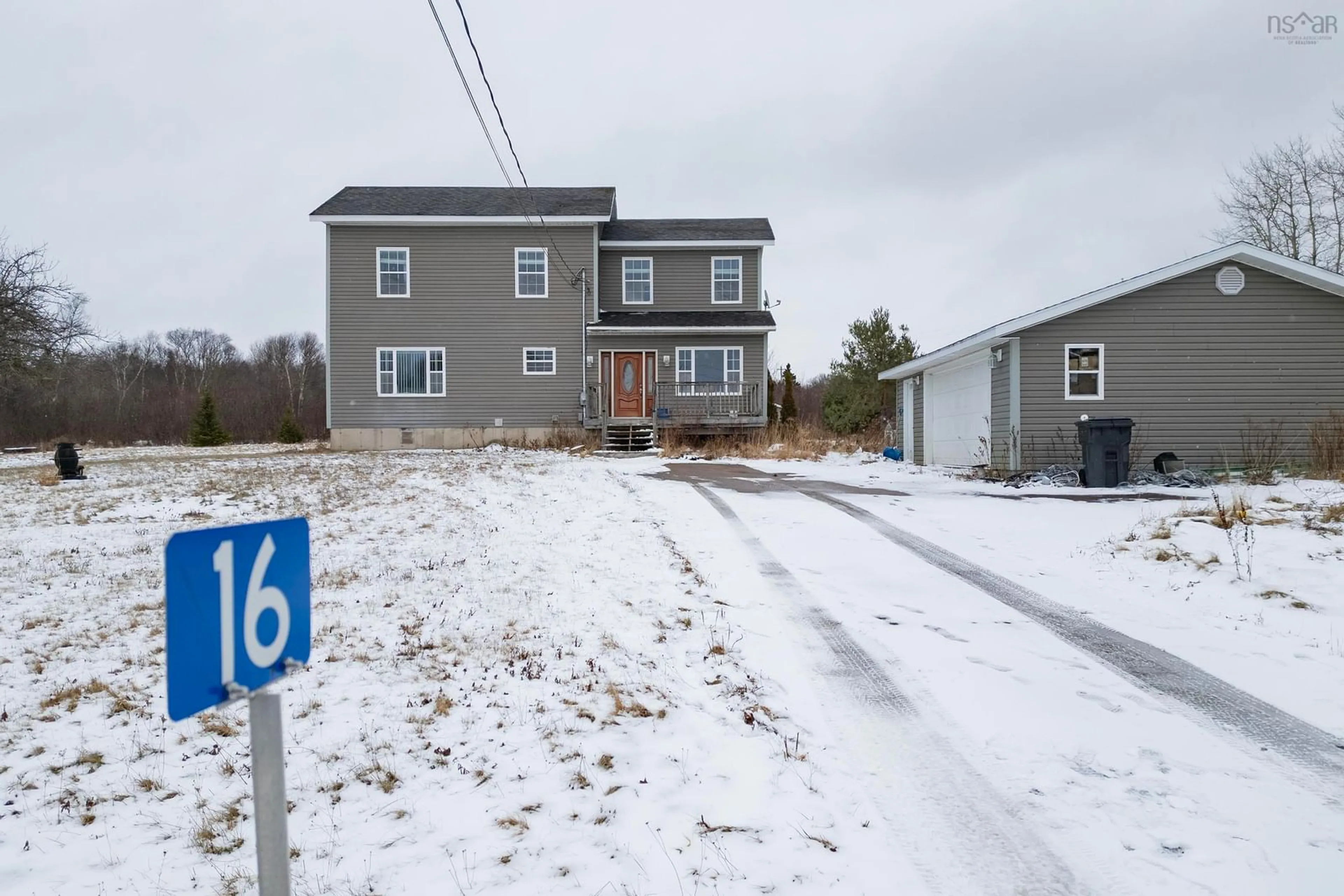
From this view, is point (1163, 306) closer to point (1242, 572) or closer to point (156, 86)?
point (1242, 572)

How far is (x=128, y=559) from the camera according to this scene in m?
7.68

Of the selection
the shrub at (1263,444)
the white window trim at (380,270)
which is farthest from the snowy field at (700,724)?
the white window trim at (380,270)

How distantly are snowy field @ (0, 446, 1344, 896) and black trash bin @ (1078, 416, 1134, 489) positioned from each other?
533 cm

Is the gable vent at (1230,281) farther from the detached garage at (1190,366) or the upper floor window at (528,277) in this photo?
the upper floor window at (528,277)

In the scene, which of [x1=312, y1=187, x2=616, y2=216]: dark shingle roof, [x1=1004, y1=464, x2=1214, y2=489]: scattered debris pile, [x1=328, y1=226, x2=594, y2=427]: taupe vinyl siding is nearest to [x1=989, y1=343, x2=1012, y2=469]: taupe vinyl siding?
[x1=1004, y1=464, x2=1214, y2=489]: scattered debris pile

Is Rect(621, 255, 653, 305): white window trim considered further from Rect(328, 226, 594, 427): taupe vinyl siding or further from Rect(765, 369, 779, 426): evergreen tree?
Rect(765, 369, 779, 426): evergreen tree

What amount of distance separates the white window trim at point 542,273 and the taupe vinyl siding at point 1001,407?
43.8 ft

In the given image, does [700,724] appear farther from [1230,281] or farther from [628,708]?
[1230,281]

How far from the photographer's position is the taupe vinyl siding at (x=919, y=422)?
21.3 meters

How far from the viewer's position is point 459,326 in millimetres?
23234

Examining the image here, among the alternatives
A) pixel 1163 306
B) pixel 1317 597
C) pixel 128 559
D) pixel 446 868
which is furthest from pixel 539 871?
pixel 1163 306

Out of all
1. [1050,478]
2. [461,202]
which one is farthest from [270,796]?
[461,202]

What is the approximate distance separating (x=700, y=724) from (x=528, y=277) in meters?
21.2

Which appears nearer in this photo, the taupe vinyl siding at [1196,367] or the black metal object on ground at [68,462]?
the black metal object on ground at [68,462]
